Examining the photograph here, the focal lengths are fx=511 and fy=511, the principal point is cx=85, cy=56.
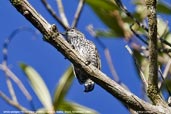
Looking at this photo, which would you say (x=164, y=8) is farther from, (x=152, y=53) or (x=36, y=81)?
(x=152, y=53)

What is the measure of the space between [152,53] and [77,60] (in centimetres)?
21

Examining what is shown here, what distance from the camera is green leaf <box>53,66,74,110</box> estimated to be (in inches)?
85.9

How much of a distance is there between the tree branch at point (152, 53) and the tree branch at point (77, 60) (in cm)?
7

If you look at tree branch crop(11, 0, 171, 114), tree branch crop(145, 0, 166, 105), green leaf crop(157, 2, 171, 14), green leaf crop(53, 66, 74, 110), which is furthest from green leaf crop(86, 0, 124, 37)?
tree branch crop(11, 0, 171, 114)

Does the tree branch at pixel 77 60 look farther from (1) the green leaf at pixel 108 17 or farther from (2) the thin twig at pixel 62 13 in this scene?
(1) the green leaf at pixel 108 17

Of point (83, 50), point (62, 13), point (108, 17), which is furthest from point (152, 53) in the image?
point (108, 17)

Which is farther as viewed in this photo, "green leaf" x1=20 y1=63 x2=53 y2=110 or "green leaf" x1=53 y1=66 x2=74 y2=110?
"green leaf" x1=20 y1=63 x2=53 y2=110

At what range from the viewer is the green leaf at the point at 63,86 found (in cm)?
218

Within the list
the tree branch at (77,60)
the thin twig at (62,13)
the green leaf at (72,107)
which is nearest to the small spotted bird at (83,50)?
the tree branch at (77,60)

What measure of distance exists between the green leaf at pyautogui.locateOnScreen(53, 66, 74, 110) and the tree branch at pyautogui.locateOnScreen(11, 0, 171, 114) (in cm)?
98

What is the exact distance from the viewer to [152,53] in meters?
1.25

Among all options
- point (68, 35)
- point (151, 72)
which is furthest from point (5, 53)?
point (151, 72)

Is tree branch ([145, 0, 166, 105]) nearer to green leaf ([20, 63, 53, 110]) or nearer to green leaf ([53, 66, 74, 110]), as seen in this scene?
green leaf ([53, 66, 74, 110])

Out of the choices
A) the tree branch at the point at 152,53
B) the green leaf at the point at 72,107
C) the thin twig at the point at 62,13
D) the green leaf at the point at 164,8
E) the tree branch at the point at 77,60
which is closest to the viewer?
the tree branch at the point at 77,60
